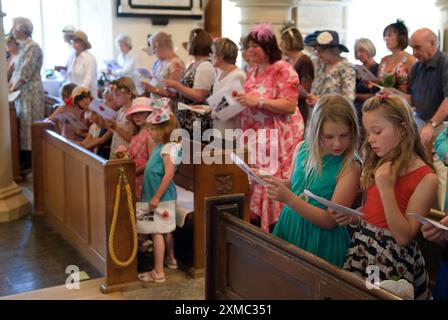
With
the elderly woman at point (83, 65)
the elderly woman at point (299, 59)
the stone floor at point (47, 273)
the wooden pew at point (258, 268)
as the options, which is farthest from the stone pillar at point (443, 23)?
the wooden pew at point (258, 268)

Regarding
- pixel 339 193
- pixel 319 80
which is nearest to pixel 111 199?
pixel 339 193

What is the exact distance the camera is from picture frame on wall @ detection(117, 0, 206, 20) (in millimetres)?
9484

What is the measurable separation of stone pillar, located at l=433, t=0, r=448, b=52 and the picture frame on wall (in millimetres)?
3902

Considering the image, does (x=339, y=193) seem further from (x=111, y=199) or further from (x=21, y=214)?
(x=21, y=214)

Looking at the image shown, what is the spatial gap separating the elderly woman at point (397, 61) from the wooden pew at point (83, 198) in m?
2.93

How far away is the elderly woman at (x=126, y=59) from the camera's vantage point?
8.83 meters

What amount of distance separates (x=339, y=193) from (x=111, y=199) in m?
1.82

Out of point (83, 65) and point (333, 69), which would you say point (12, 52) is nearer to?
point (83, 65)

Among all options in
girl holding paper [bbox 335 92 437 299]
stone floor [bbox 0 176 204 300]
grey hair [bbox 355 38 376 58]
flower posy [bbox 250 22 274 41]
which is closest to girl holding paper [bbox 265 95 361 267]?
girl holding paper [bbox 335 92 437 299]

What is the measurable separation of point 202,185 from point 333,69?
2.05 metres

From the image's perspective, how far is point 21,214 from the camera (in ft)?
19.1

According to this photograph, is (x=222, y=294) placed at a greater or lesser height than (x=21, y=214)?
greater

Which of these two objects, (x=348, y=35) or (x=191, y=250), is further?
(x=348, y=35)

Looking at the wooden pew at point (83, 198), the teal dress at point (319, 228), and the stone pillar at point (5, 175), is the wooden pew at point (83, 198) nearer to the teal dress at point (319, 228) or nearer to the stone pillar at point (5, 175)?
the stone pillar at point (5, 175)
